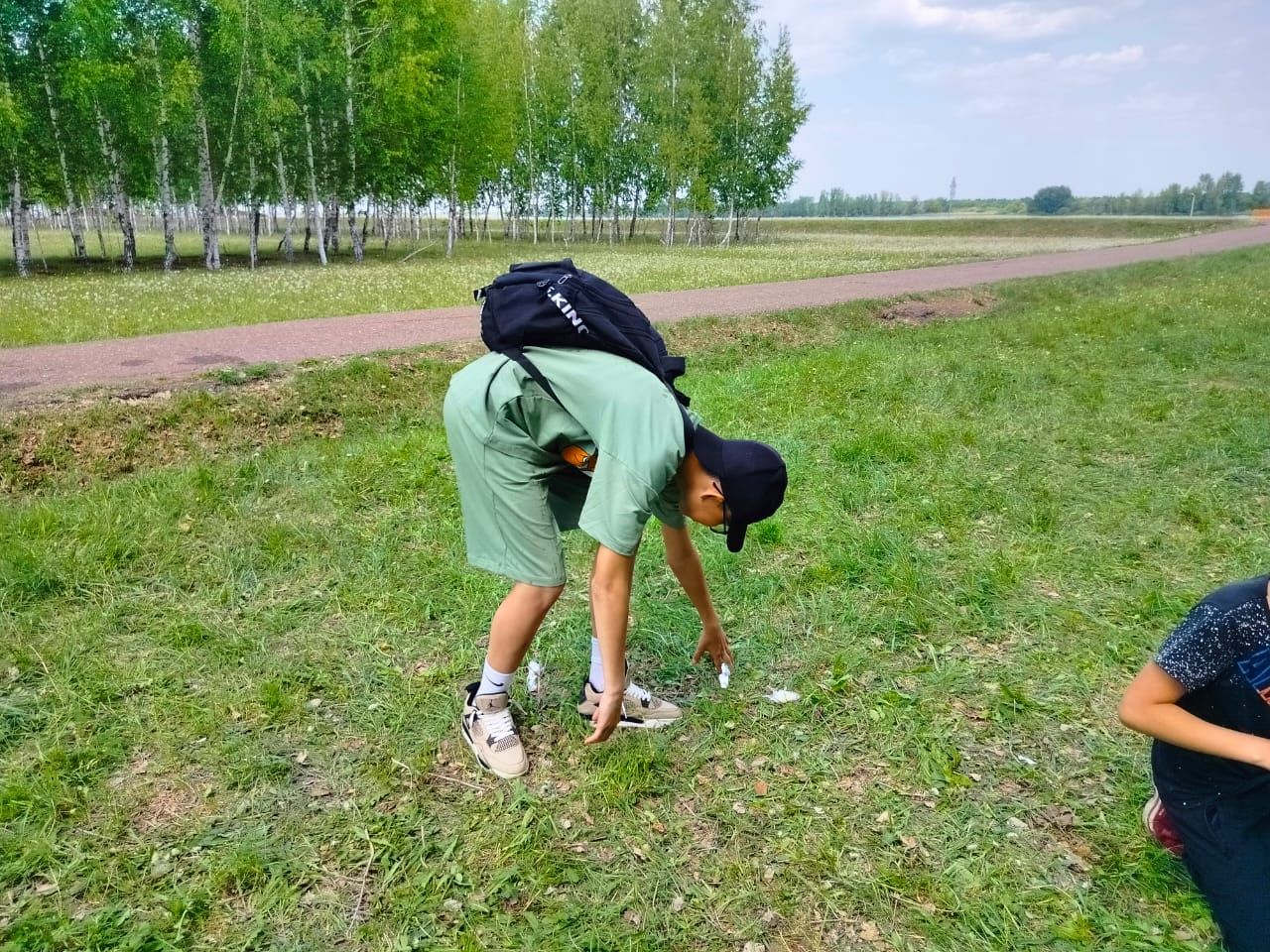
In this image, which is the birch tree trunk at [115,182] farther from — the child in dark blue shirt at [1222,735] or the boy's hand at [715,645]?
the child in dark blue shirt at [1222,735]

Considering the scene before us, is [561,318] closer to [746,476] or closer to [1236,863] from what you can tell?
[746,476]

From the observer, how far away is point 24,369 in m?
7.80

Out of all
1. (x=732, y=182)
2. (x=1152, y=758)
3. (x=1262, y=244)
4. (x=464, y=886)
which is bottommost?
(x=464, y=886)

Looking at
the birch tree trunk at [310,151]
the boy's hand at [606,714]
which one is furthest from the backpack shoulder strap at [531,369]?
the birch tree trunk at [310,151]

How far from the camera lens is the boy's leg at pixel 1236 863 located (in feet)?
6.88

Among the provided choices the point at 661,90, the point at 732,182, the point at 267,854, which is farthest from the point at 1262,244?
the point at 267,854

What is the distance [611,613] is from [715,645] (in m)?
0.95

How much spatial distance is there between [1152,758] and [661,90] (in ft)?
138

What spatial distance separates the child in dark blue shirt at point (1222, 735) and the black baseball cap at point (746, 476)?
1015 millimetres

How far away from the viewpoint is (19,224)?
72.6 ft

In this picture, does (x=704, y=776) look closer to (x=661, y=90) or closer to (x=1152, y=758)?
(x=1152, y=758)

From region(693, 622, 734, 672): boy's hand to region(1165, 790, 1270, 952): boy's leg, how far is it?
1496 mm

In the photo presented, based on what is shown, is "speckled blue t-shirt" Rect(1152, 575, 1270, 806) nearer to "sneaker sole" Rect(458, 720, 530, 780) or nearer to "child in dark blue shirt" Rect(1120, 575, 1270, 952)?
"child in dark blue shirt" Rect(1120, 575, 1270, 952)

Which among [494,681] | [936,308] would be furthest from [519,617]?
[936,308]
